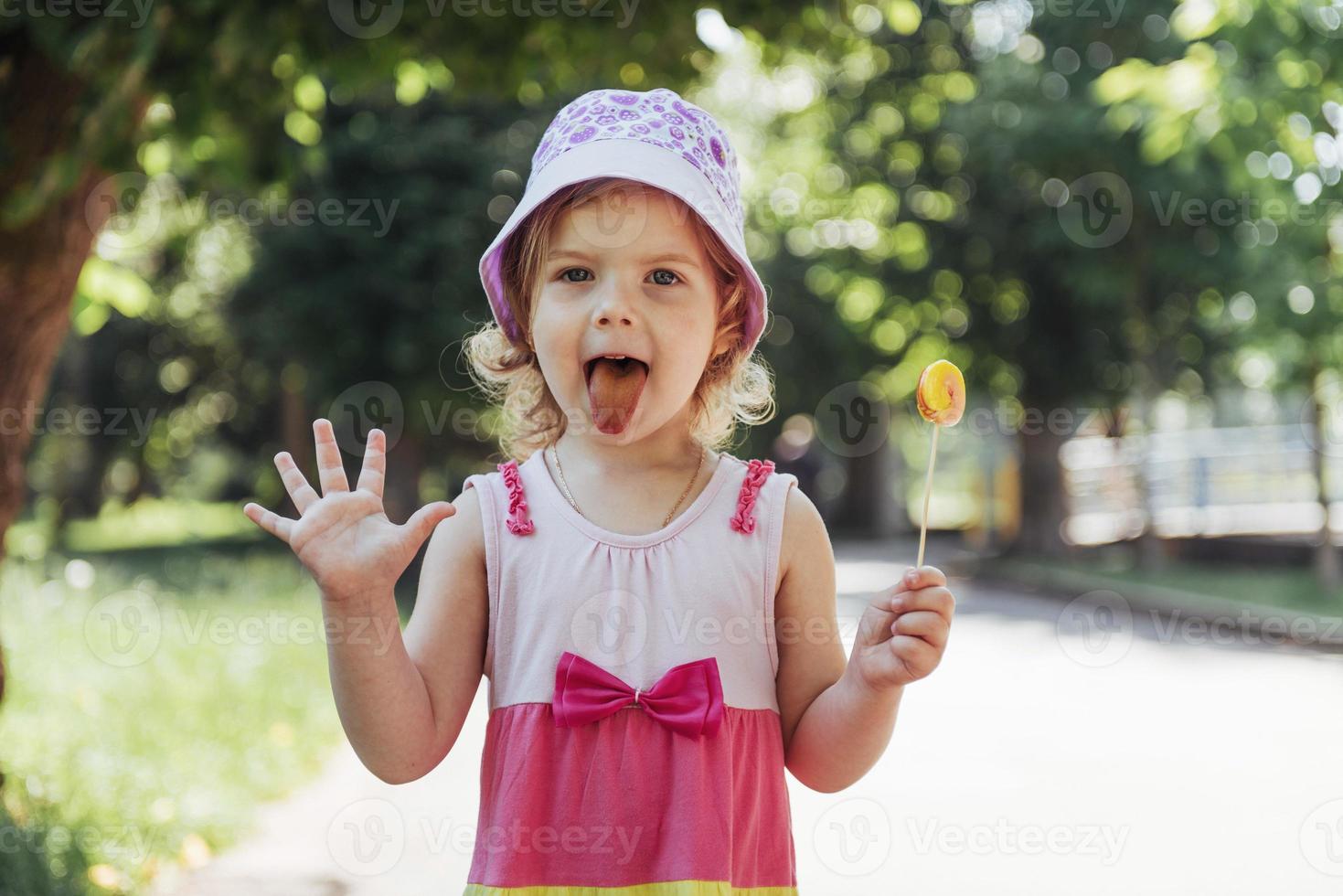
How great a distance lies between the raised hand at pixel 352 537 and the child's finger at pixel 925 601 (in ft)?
2.24

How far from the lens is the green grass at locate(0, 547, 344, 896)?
14.2 feet

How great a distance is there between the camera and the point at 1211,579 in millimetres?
14898

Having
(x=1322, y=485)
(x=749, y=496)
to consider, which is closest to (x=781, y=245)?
(x=1322, y=485)

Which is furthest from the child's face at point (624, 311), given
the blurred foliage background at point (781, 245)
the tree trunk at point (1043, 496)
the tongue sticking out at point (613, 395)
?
the tree trunk at point (1043, 496)

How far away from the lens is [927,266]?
56.7 ft

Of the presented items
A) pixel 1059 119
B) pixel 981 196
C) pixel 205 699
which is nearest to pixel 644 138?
pixel 205 699

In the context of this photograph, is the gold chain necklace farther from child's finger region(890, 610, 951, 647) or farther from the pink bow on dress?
child's finger region(890, 610, 951, 647)

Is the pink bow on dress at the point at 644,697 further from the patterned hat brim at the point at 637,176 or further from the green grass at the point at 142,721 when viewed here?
the green grass at the point at 142,721

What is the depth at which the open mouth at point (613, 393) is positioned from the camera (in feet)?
6.54

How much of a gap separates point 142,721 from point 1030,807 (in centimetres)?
414

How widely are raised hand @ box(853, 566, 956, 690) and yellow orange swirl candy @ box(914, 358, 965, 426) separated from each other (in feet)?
1.13

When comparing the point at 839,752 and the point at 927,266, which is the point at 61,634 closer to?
the point at 839,752

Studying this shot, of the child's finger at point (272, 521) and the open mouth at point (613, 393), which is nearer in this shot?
the child's finger at point (272, 521)

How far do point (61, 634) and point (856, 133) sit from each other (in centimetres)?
1289
